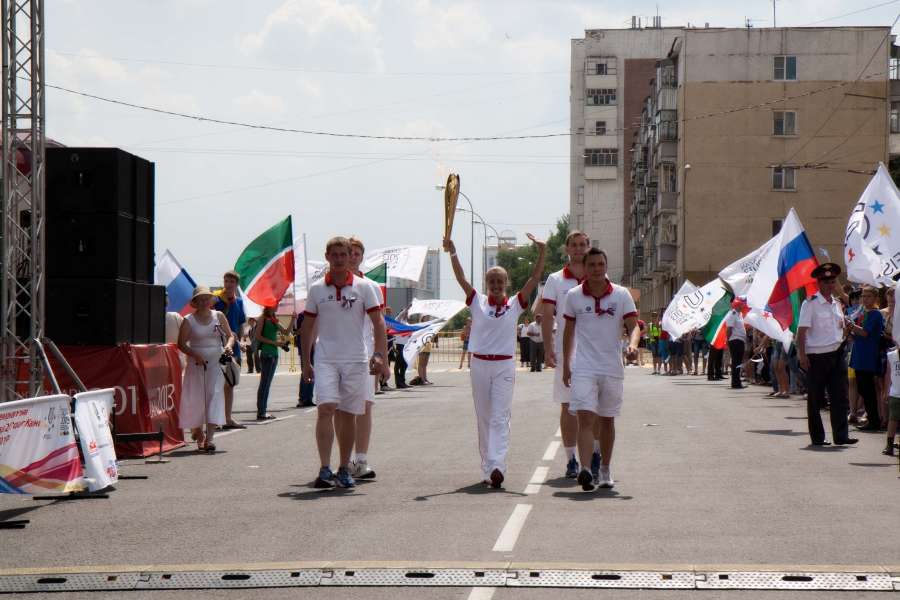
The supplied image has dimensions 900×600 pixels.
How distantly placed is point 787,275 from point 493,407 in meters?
8.93

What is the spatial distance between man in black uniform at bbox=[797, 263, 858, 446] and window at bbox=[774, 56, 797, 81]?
194 feet

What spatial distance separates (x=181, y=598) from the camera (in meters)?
6.70

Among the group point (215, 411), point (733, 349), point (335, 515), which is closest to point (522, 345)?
point (733, 349)

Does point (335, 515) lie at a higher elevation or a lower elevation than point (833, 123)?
lower

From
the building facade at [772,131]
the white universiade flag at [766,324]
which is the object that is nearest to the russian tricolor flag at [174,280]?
the white universiade flag at [766,324]

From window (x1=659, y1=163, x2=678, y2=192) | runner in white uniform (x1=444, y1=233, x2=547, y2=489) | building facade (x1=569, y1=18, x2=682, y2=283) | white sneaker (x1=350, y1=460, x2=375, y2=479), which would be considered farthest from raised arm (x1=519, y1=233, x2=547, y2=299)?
building facade (x1=569, y1=18, x2=682, y2=283)

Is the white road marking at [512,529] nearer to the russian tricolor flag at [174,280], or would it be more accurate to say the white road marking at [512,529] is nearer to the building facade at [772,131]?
the russian tricolor flag at [174,280]

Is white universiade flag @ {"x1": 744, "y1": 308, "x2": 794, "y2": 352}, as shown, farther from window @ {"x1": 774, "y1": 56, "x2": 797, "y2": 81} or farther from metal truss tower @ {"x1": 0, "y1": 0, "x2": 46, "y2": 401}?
window @ {"x1": 774, "y1": 56, "x2": 797, "y2": 81}

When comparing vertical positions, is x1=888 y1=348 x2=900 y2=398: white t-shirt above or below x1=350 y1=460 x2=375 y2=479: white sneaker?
above

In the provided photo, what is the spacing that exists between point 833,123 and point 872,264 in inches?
2260

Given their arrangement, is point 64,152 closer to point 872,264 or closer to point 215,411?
point 215,411

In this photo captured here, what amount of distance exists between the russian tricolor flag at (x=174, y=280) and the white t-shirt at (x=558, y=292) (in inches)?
465

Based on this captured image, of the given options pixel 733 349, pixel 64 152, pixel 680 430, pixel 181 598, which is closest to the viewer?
pixel 181 598

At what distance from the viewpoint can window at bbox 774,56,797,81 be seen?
71375 mm
